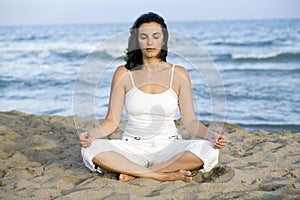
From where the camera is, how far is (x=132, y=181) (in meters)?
3.22

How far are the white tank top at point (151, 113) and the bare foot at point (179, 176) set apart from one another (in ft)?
1.13

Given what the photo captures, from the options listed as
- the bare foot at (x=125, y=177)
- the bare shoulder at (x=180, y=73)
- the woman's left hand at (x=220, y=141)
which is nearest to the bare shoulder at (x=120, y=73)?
the bare shoulder at (x=180, y=73)

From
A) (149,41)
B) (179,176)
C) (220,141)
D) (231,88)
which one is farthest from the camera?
(231,88)

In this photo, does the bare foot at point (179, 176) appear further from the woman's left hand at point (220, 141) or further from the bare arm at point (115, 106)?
the bare arm at point (115, 106)

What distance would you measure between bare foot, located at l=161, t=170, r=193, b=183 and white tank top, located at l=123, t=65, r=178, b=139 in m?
0.34

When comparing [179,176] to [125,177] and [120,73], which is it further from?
[120,73]

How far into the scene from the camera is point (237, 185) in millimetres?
3121

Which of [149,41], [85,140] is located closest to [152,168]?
[85,140]

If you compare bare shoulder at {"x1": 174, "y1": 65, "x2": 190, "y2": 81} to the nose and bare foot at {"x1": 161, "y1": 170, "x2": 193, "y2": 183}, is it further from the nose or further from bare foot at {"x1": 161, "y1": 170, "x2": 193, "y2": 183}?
bare foot at {"x1": 161, "y1": 170, "x2": 193, "y2": 183}

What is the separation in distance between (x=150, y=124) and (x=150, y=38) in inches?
29.3

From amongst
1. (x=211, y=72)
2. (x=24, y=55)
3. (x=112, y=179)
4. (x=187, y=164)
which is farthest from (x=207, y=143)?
(x=24, y=55)

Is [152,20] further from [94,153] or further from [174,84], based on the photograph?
[94,153]

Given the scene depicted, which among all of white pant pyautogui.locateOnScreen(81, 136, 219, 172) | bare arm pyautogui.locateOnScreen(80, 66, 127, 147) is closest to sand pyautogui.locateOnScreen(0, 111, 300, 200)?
white pant pyautogui.locateOnScreen(81, 136, 219, 172)

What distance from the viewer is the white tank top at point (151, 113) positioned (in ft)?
11.0
